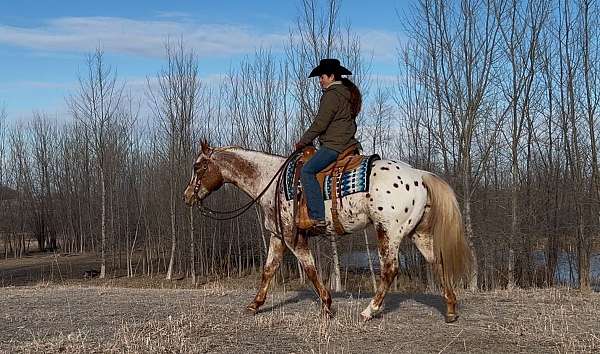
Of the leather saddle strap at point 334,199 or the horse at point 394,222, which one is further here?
the leather saddle strap at point 334,199

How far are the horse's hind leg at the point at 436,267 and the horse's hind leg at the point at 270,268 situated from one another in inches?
64.6

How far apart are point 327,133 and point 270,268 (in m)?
1.83

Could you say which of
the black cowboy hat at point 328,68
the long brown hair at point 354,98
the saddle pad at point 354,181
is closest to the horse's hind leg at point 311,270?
the saddle pad at point 354,181

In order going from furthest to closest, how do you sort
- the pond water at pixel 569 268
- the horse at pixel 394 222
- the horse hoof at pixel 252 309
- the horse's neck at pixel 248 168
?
1. the pond water at pixel 569 268
2. the horse's neck at pixel 248 168
3. the horse hoof at pixel 252 309
4. the horse at pixel 394 222

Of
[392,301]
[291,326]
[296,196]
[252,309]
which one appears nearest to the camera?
[291,326]

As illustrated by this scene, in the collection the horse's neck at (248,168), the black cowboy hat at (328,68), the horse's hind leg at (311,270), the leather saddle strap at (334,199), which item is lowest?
the horse's hind leg at (311,270)

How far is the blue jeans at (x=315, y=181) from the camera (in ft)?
21.2

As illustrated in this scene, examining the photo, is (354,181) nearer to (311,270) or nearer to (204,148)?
(311,270)

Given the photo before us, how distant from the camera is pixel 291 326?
6141 millimetres

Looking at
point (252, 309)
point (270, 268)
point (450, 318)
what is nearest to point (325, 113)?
point (270, 268)

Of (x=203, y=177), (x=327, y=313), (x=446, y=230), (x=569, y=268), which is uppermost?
(x=203, y=177)

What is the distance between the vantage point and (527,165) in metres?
16.8

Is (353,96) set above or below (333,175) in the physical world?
above

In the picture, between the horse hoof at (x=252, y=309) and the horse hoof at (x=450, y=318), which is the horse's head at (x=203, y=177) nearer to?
the horse hoof at (x=252, y=309)
